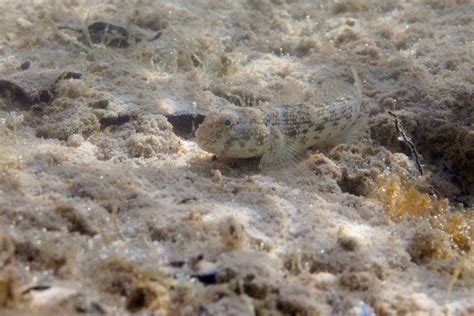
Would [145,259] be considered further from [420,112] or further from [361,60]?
[361,60]

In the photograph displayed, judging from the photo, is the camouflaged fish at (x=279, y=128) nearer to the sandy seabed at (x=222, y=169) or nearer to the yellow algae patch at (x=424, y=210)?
the sandy seabed at (x=222, y=169)

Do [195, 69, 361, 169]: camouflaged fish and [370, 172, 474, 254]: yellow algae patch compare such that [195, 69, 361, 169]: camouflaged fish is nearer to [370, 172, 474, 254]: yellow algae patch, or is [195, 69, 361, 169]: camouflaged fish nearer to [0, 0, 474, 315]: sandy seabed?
[0, 0, 474, 315]: sandy seabed

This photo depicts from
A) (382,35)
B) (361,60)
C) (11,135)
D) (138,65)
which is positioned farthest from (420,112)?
(11,135)

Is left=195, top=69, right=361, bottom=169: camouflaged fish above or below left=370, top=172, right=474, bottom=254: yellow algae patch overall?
above

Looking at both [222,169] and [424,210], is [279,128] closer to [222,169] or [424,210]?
[222,169]

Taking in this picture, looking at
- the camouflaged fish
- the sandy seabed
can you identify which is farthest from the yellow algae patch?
the camouflaged fish

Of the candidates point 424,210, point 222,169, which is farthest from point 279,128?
point 424,210
